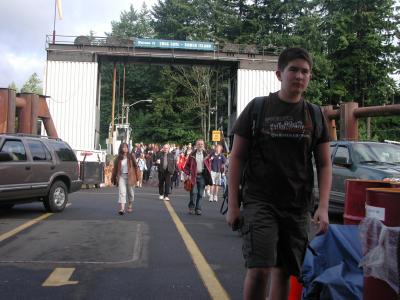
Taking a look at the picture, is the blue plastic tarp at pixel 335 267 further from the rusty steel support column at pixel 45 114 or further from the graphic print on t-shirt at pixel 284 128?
the rusty steel support column at pixel 45 114

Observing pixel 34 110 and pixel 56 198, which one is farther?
pixel 34 110

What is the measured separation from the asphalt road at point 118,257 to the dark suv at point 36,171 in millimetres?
518

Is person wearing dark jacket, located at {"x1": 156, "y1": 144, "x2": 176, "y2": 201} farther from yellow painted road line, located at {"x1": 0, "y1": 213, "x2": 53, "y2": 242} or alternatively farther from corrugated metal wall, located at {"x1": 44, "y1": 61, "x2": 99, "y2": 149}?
corrugated metal wall, located at {"x1": 44, "y1": 61, "x2": 99, "y2": 149}

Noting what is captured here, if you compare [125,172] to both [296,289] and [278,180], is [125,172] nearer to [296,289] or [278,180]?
[296,289]

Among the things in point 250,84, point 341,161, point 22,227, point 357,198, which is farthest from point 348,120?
point 250,84

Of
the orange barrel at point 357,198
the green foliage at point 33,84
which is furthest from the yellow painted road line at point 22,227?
the green foliage at point 33,84

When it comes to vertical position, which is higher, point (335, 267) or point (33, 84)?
point (33, 84)

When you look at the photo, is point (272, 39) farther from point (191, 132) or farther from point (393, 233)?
point (393, 233)

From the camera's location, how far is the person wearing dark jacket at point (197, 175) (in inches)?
503

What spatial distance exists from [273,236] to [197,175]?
31.5ft

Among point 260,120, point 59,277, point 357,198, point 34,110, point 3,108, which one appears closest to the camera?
point 260,120

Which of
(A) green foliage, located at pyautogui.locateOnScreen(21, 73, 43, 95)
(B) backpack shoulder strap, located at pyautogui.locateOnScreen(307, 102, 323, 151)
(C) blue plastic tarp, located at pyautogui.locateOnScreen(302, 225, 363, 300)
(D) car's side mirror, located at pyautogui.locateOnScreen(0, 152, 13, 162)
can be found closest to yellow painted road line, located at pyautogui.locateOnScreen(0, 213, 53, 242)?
(D) car's side mirror, located at pyautogui.locateOnScreen(0, 152, 13, 162)

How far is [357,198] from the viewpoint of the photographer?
4637 millimetres

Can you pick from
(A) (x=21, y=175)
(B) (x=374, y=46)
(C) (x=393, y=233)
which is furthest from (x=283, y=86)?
(B) (x=374, y=46)
